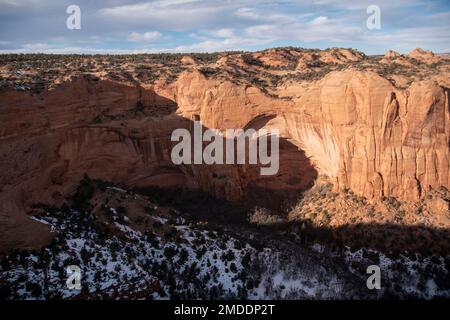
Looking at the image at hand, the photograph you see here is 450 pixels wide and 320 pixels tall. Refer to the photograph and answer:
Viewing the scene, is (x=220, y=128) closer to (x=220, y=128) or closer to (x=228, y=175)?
(x=220, y=128)

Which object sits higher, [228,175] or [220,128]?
[220,128]

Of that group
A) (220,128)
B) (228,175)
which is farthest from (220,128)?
(228,175)

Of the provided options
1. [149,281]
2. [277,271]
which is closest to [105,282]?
[149,281]

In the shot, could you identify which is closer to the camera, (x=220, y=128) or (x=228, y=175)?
(x=220, y=128)

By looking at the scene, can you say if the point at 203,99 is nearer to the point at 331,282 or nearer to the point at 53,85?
the point at 53,85

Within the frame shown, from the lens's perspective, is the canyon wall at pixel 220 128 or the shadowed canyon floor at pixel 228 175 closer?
the shadowed canyon floor at pixel 228 175

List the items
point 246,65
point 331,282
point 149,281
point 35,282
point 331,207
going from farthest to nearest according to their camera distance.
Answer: point 246,65
point 331,207
point 331,282
point 149,281
point 35,282

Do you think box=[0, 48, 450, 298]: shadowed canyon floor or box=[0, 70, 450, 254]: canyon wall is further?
box=[0, 70, 450, 254]: canyon wall

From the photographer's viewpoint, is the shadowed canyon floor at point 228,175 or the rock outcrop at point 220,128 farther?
the rock outcrop at point 220,128

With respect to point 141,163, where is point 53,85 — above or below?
above

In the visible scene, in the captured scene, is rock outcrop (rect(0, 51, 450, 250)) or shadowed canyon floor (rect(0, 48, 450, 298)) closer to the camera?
shadowed canyon floor (rect(0, 48, 450, 298))

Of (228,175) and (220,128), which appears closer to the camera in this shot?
(220,128)
